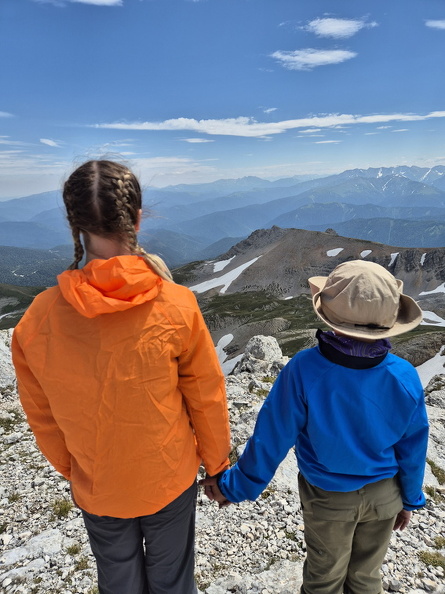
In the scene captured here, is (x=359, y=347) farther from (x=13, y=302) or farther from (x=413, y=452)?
(x=13, y=302)

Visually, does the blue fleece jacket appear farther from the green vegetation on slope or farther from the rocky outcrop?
the green vegetation on slope

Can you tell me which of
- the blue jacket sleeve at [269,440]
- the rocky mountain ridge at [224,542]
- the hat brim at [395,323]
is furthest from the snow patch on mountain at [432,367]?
the blue jacket sleeve at [269,440]

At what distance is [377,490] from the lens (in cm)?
355

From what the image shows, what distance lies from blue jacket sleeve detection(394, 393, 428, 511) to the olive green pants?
0.13m

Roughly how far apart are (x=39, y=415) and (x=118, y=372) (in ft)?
4.38

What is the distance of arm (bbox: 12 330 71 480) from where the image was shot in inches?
130

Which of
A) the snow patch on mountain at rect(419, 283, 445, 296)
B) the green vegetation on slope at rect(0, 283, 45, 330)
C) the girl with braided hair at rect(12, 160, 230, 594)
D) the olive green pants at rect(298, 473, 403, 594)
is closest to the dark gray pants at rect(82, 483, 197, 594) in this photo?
the girl with braided hair at rect(12, 160, 230, 594)

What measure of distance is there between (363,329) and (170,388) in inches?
71.4

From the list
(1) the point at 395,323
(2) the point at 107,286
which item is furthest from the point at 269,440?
(2) the point at 107,286

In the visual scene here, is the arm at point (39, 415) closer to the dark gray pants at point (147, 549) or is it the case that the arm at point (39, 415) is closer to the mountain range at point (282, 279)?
the dark gray pants at point (147, 549)

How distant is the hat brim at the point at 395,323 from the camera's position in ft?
10.1

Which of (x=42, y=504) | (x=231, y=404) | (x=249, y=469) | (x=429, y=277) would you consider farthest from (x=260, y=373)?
(x=429, y=277)

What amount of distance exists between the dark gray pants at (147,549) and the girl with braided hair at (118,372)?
0.02 meters

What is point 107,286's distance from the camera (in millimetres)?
2697
